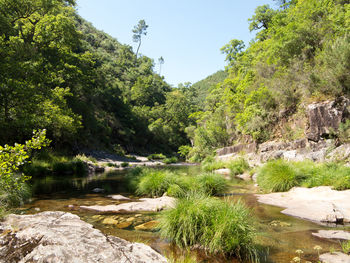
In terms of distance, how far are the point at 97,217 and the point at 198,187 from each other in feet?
14.2

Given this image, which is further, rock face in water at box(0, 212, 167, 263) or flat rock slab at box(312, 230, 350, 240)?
flat rock slab at box(312, 230, 350, 240)

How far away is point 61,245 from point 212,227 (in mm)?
2406

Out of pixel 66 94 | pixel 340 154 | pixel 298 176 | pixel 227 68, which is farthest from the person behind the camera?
pixel 227 68

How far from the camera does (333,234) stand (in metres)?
4.62

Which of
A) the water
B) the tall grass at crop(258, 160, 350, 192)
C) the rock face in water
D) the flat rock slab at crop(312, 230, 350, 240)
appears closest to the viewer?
the rock face in water

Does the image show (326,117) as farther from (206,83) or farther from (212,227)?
(206,83)

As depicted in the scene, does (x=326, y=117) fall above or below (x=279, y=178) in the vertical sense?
above

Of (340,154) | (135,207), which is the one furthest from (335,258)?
(340,154)

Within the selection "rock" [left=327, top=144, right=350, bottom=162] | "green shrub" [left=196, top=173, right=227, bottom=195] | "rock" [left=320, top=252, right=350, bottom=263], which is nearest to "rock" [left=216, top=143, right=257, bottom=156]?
"rock" [left=327, top=144, right=350, bottom=162]

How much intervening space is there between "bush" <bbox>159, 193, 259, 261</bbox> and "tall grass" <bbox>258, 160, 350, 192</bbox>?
19.6ft

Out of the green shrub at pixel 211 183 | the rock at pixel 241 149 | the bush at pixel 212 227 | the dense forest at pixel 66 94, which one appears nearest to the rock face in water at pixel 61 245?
the bush at pixel 212 227

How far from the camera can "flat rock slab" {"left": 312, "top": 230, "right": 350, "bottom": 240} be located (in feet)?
14.6

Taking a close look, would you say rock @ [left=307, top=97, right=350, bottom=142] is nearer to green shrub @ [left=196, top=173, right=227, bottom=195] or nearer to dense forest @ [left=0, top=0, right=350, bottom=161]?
dense forest @ [left=0, top=0, right=350, bottom=161]

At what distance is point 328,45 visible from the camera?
55.2 ft
